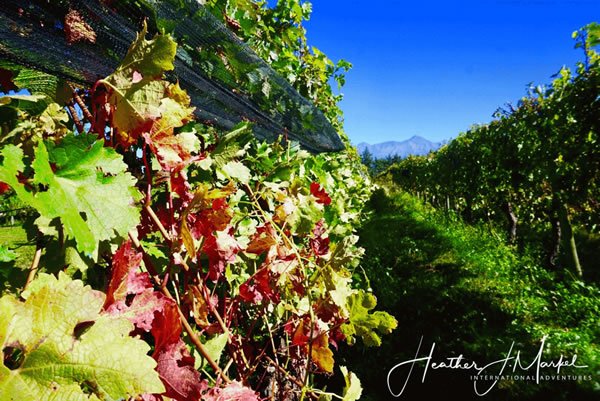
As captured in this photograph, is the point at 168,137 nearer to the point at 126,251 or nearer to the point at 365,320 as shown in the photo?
the point at 126,251

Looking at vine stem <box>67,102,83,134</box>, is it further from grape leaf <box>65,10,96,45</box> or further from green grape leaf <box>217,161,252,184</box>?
green grape leaf <box>217,161,252,184</box>

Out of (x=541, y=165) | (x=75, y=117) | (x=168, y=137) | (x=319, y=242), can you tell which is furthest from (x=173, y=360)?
(x=541, y=165)

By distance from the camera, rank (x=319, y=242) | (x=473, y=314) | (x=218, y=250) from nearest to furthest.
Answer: (x=218, y=250)
(x=319, y=242)
(x=473, y=314)

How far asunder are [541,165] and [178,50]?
8976mm

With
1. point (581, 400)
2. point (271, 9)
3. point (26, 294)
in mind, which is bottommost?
point (581, 400)

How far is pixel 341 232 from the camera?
2020 millimetres

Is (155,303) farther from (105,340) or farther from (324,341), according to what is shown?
(324,341)

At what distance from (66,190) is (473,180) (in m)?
15.1

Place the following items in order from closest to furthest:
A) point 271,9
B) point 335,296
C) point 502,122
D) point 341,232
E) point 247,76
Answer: point 335,296 → point 247,76 → point 341,232 → point 271,9 → point 502,122

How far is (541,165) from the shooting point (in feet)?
27.0

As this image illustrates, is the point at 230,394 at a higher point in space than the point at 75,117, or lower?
lower

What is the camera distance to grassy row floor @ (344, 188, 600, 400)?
422 centimetres

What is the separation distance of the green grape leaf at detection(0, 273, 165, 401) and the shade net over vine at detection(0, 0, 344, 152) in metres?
0.57

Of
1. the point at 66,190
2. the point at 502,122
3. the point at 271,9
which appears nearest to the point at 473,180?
the point at 502,122
